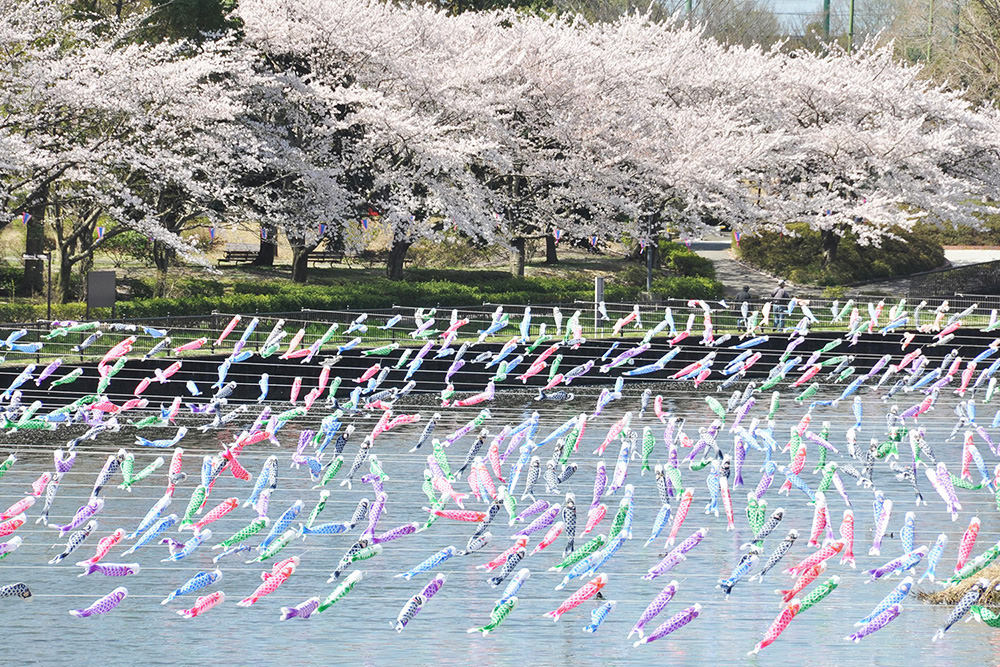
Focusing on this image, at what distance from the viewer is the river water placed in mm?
18969

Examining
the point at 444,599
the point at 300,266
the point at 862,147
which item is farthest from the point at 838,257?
the point at 444,599

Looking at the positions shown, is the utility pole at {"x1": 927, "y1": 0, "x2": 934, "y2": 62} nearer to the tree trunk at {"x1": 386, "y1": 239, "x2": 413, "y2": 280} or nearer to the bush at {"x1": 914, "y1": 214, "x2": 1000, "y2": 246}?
the bush at {"x1": 914, "y1": 214, "x2": 1000, "y2": 246}

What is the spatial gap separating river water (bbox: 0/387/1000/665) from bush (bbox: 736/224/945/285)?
3261 cm

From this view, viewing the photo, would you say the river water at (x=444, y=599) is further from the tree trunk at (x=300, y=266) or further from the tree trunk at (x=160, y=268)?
the tree trunk at (x=300, y=266)

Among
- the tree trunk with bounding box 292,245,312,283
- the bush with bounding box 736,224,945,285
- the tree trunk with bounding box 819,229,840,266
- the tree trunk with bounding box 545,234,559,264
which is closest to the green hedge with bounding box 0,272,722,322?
the tree trunk with bounding box 292,245,312,283

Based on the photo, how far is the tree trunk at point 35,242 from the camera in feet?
129

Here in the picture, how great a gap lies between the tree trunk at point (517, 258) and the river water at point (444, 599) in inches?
986

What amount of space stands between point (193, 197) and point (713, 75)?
2343cm

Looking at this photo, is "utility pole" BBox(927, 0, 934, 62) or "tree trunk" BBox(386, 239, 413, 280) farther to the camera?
"utility pole" BBox(927, 0, 934, 62)

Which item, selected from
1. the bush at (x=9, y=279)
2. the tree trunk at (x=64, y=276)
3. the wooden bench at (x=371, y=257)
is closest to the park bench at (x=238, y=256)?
the wooden bench at (x=371, y=257)

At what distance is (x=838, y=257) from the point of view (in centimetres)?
6100

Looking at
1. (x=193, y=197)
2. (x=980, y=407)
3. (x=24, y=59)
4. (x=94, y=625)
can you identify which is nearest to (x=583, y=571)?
(x=94, y=625)

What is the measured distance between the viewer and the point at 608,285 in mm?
50156

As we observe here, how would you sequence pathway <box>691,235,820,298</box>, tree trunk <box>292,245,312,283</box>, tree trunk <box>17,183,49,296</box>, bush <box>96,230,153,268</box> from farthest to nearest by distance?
pathway <box>691,235,820,298</box>, bush <box>96,230,153,268</box>, tree trunk <box>292,245,312,283</box>, tree trunk <box>17,183,49,296</box>
